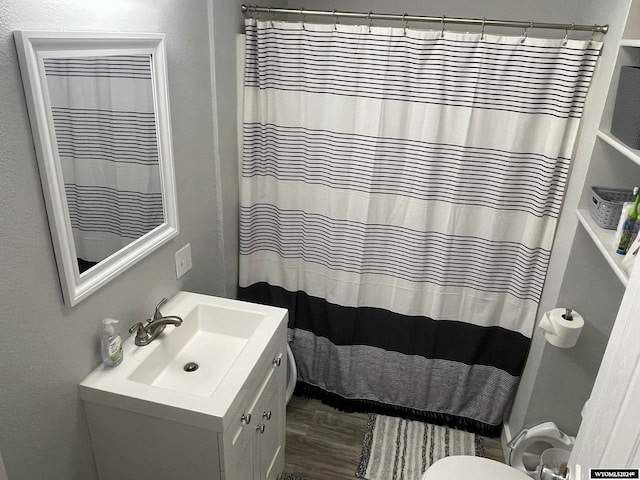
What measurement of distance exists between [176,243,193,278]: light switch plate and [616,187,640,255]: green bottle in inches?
65.2

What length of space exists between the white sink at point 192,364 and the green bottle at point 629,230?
4.13 feet

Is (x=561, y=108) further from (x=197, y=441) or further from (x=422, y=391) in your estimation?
(x=197, y=441)

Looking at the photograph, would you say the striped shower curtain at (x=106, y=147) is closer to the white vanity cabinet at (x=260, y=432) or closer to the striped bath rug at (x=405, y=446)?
the white vanity cabinet at (x=260, y=432)

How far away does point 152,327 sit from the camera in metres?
1.84

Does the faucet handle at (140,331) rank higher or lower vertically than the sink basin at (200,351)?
higher

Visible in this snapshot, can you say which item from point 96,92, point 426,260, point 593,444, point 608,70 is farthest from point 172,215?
point 608,70

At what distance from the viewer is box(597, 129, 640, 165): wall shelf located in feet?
5.04

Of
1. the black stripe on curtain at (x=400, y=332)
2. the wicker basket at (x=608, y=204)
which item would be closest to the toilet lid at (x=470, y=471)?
the black stripe on curtain at (x=400, y=332)

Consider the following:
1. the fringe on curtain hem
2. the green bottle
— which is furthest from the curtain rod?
the fringe on curtain hem

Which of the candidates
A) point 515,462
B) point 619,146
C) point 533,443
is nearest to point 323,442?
point 515,462

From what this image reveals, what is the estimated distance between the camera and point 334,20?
8.37 ft

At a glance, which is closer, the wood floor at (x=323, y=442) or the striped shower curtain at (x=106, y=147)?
the striped shower curtain at (x=106, y=147)

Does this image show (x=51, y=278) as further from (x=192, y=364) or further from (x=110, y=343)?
(x=192, y=364)

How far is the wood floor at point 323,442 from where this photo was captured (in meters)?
2.48
